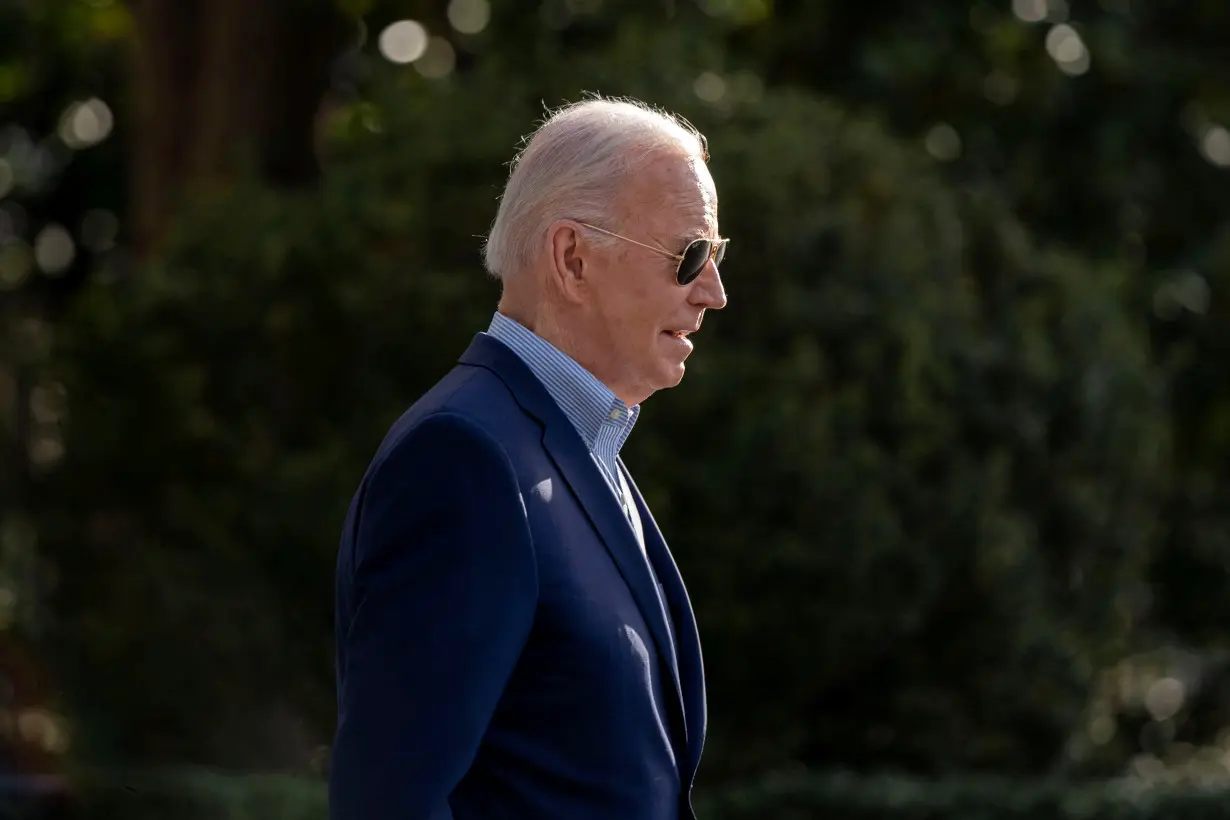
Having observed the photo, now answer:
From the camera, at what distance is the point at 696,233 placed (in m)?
2.45

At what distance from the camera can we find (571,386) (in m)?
2.40

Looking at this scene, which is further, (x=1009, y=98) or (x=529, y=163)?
(x=1009, y=98)

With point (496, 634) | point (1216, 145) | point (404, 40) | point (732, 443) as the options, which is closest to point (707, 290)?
point (496, 634)

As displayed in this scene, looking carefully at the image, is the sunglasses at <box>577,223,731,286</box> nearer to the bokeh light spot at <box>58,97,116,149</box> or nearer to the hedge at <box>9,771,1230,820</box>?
the hedge at <box>9,771,1230,820</box>

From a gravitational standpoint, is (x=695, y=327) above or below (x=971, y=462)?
above

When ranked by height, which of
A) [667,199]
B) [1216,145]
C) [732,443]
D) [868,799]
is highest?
[667,199]

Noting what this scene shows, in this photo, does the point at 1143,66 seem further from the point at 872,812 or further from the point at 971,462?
the point at 872,812

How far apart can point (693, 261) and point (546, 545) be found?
514mm

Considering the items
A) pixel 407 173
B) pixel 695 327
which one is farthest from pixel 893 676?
pixel 695 327

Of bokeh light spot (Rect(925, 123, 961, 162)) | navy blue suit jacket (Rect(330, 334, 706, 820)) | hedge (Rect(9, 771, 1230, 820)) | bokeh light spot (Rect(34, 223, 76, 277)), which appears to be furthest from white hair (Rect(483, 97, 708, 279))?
bokeh light spot (Rect(34, 223, 76, 277))

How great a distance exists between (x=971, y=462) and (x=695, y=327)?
16.6ft

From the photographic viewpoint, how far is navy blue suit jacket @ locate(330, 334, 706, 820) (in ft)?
6.74

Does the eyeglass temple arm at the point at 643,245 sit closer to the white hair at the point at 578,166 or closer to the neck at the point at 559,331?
the white hair at the point at 578,166

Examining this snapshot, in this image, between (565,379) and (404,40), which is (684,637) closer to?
(565,379)
